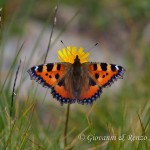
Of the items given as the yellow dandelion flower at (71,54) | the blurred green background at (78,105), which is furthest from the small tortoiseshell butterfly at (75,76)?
the blurred green background at (78,105)

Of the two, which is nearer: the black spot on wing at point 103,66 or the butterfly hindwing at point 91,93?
the butterfly hindwing at point 91,93

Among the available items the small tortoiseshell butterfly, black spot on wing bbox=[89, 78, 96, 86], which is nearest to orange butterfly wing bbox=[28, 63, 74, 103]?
the small tortoiseshell butterfly

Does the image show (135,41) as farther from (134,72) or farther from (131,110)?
(131,110)

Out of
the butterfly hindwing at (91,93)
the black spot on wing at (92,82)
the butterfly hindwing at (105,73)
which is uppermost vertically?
the butterfly hindwing at (105,73)

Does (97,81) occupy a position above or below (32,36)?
below

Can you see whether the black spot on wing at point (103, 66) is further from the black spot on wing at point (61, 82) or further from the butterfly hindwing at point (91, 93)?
the black spot on wing at point (61, 82)

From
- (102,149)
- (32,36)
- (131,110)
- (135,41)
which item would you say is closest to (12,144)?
(102,149)

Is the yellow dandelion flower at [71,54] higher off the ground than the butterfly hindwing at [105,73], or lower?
higher

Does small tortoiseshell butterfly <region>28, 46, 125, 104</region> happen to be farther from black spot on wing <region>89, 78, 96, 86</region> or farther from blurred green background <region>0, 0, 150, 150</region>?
blurred green background <region>0, 0, 150, 150</region>
